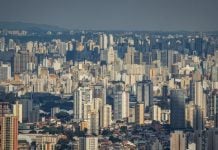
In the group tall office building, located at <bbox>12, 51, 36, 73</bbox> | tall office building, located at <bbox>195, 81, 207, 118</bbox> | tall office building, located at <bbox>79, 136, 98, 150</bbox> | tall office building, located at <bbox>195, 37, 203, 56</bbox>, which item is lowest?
tall office building, located at <bbox>79, 136, 98, 150</bbox>

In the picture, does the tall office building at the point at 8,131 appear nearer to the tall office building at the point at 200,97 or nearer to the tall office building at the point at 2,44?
the tall office building at the point at 200,97

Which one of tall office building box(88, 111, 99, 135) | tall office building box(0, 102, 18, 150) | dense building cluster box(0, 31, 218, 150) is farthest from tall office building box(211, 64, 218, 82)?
tall office building box(0, 102, 18, 150)

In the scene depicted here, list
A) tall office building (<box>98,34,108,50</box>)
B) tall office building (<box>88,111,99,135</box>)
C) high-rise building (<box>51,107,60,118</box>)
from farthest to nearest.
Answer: tall office building (<box>98,34,108,50</box>) → high-rise building (<box>51,107,60,118</box>) → tall office building (<box>88,111,99,135</box>)

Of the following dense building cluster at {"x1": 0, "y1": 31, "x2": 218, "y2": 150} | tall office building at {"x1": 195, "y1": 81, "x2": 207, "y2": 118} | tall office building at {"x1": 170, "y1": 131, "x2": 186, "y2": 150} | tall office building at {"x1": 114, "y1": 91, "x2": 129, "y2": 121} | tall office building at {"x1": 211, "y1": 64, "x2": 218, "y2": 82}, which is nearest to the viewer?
tall office building at {"x1": 170, "y1": 131, "x2": 186, "y2": 150}

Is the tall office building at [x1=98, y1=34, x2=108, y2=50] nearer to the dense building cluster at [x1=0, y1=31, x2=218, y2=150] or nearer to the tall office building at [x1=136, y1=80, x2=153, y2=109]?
the dense building cluster at [x1=0, y1=31, x2=218, y2=150]

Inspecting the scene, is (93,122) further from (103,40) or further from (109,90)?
(103,40)

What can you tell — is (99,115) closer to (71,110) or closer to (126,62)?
(71,110)

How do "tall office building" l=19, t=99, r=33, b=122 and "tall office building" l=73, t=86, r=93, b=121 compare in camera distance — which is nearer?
"tall office building" l=19, t=99, r=33, b=122

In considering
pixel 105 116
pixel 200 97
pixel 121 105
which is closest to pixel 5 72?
pixel 121 105
